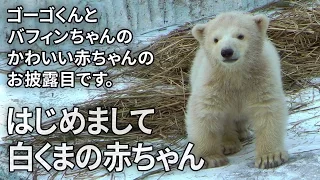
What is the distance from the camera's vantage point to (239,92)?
3.26 m

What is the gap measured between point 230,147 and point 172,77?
1284 mm

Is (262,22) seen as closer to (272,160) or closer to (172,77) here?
(272,160)

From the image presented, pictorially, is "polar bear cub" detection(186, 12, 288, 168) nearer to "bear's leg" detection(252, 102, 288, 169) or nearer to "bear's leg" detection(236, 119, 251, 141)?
"bear's leg" detection(252, 102, 288, 169)

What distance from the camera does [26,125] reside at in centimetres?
398

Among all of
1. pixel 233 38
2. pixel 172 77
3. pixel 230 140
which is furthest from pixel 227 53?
pixel 172 77

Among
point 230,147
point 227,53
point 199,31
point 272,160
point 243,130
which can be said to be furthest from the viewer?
point 243,130

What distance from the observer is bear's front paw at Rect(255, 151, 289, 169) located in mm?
3105

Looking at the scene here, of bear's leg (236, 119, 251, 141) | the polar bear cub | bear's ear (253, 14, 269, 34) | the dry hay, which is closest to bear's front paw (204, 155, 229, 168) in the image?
the polar bear cub

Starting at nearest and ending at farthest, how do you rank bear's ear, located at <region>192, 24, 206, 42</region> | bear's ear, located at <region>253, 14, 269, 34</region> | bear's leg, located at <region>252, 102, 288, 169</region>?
bear's leg, located at <region>252, 102, 288, 169</region> → bear's ear, located at <region>253, 14, 269, 34</region> → bear's ear, located at <region>192, 24, 206, 42</region>

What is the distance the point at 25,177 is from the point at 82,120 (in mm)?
691

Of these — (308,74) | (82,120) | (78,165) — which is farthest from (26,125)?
(308,74)

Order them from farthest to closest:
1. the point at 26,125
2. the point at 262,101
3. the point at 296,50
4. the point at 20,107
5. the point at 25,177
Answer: the point at 296,50 → the point at 20,107 → the point at 26,125 → the point at 25,177 → the point at 262,101

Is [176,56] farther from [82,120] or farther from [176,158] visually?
[176,158]

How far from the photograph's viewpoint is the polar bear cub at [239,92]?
3156 millimetres
